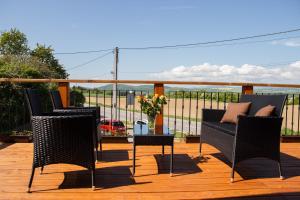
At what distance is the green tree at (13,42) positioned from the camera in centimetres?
2812

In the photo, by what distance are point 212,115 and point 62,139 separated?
2.20 meters

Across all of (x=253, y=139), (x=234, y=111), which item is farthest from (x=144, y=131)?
(x=234, y=111)

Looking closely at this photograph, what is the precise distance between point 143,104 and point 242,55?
32.0m

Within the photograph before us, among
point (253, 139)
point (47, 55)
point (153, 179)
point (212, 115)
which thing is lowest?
point (153, 179)

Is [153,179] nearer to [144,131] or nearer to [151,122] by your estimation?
[144,131]

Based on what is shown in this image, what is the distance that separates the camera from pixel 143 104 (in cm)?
329

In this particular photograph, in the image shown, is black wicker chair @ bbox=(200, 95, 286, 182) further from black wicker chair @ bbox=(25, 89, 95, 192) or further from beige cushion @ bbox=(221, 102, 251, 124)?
black wicker chair @ bbox=(25, 89, 95, 192)

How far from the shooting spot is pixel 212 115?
3.92 metres

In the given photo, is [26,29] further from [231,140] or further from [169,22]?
[231,140]

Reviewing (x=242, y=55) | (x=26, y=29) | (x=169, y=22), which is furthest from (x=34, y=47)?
(x=242, y=55)

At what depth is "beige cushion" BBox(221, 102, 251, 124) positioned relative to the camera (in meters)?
3.66

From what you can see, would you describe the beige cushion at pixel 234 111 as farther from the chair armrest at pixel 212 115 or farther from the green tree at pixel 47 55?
the green tree at pixel 47 55

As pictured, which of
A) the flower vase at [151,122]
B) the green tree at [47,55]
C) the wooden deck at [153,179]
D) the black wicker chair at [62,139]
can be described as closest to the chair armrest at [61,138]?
the black wicker chair at [62,139]

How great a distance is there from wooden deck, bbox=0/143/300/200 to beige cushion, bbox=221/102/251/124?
0.51m
